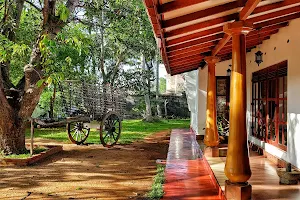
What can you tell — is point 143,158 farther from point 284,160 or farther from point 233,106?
point 233,106

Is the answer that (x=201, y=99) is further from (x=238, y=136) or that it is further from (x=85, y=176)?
(x=238, y=136)

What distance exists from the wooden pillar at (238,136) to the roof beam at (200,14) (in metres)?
0.21

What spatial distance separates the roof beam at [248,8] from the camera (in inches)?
136

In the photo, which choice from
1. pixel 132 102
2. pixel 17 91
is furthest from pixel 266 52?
pixel 132 102

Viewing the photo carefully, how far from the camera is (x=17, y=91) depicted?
7.82 m

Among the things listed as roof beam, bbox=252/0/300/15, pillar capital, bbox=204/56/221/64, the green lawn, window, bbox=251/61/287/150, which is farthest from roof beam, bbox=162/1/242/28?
the green lawn

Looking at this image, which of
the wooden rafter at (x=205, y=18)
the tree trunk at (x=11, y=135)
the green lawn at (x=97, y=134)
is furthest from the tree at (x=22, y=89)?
the green lawn at (x=97, y=134)

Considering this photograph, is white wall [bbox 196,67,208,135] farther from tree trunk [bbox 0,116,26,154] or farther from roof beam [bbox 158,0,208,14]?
roof beam [bbox 158,0,208,14]

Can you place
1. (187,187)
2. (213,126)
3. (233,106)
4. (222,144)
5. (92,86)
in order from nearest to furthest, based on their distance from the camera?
(233,106)
(187,187)
(213,126)
(222,144)
(92,86)

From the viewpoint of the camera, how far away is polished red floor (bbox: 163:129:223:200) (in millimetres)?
4612

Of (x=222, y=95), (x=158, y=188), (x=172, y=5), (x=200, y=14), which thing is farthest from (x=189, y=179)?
(x=222, y=95)

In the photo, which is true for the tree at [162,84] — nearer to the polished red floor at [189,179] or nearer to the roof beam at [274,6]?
the polished red floor at [189,179]

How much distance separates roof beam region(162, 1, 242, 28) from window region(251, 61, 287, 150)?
2680 millimetres

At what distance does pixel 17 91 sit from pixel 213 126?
181 inches
